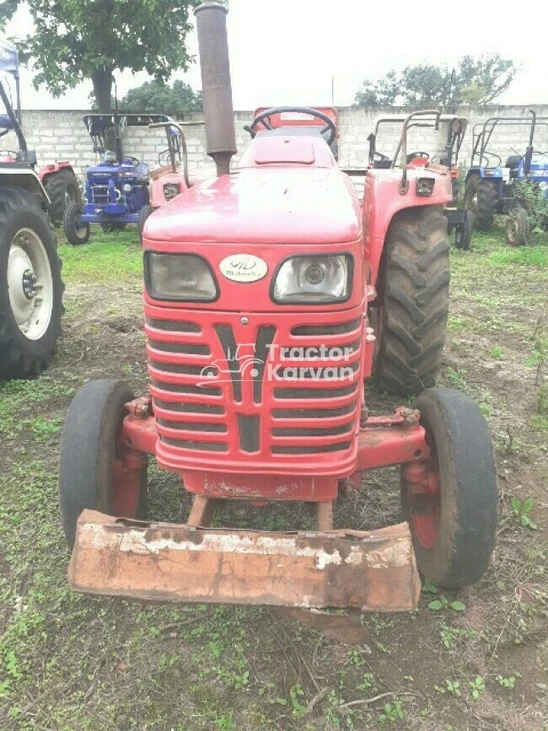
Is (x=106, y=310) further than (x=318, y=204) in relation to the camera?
Yes

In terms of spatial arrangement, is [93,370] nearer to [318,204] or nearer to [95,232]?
[318,204]

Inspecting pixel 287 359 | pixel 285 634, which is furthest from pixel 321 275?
pixel 285 634

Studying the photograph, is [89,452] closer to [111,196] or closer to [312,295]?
[312,295]

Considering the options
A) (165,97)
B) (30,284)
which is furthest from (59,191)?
(165,97)

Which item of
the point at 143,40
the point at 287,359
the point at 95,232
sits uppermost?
the point at 143,40

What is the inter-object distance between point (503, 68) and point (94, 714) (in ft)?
171

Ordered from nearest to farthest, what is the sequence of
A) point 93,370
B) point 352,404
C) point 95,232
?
point 352,404 → point 93,370 → point 95,232

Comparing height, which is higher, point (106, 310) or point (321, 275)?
point (321, 275)

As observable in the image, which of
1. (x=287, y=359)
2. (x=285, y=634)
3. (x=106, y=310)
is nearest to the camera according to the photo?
(x=287, y=359)

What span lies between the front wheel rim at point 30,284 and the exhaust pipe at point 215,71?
7.39ft

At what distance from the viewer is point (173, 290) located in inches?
77.0

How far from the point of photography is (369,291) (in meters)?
3.20

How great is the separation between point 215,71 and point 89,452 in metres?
1.55

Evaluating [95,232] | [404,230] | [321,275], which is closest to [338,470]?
[321,275]
